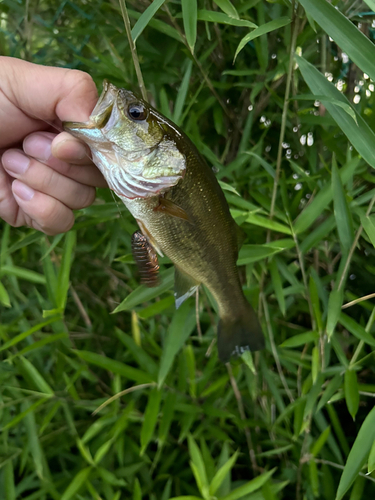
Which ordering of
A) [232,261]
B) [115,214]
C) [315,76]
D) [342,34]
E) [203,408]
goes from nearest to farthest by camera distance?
1. [342,34]
2. [315,76]
3. [232,261]
4. [115,214]
5. [203,408]

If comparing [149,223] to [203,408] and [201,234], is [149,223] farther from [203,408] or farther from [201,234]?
[203,408]

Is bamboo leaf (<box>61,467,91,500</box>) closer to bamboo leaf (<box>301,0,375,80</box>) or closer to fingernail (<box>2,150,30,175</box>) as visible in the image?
→ fingernail (<box>2,150,30,175</box>)

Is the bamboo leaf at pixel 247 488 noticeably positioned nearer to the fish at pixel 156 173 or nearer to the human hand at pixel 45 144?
the fish at pixel 156 173

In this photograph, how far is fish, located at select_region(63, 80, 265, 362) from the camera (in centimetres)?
54

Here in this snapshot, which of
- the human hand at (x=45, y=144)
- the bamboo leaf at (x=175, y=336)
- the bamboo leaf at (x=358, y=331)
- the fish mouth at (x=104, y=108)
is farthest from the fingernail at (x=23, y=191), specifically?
the bamboo leaf at (x=358, y=331)

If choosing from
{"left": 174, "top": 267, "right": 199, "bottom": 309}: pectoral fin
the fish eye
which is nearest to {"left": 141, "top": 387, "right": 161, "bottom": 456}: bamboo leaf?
{"left": 174, "top": 267, "right": 199, "bottom": 309}: pectoral fin

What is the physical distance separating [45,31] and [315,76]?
110cm

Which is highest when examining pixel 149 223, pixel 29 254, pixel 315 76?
pixel 315 76

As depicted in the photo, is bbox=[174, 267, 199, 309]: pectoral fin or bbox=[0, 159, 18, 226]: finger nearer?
bbox=[174, 267, 199, 309]: pectoral fin

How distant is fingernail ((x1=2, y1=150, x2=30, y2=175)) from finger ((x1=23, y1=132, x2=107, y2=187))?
0.02 metres

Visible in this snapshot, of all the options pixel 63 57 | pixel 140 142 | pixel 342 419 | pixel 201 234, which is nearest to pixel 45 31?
pixel 63 57

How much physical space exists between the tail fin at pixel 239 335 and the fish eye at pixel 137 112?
54 cm

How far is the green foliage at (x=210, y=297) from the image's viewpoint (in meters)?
0.89

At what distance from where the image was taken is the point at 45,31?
124 centimetres
